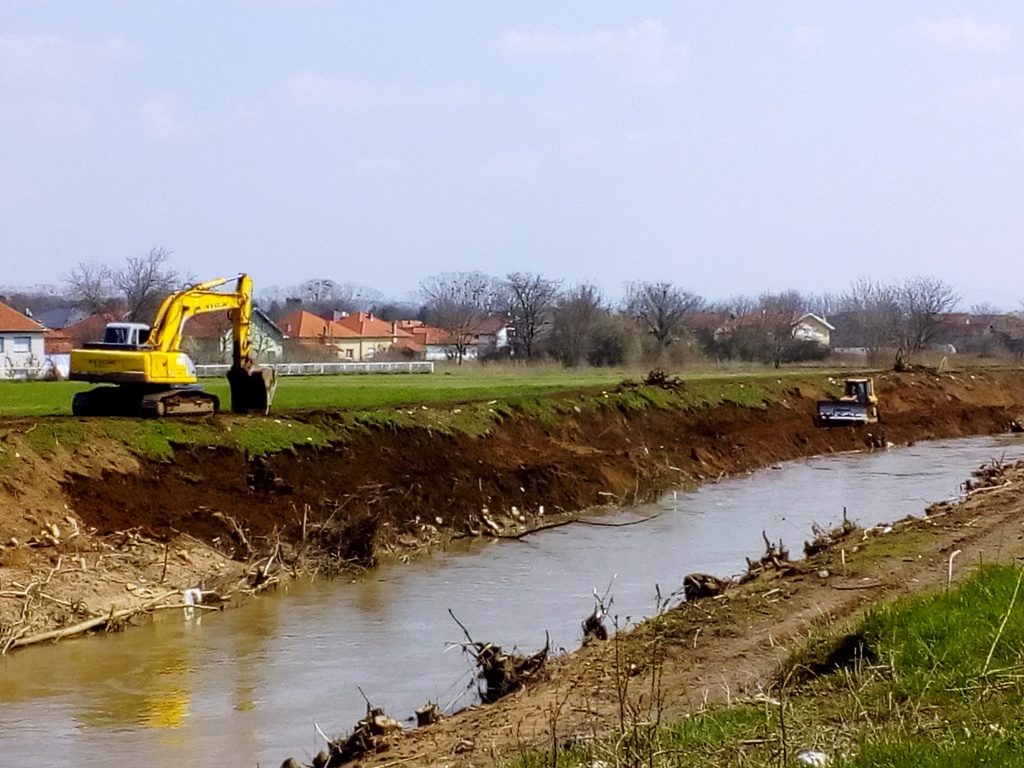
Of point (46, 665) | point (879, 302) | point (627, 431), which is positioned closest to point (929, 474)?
point (627, 431)

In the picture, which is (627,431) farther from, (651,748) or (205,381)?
(651,748)

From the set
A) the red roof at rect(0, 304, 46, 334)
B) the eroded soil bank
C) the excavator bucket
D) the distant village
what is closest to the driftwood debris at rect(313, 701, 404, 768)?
the eroded soil bank

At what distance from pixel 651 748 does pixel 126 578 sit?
42.2ft

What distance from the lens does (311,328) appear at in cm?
10825

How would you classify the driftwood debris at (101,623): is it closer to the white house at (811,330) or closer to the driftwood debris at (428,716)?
the driftwood debris at (428,716)

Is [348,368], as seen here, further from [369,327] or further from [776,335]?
[369,327]

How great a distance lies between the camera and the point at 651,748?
→ 691 centimetres

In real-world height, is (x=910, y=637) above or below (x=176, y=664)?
above

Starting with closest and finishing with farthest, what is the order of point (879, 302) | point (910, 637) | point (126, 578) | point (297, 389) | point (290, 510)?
1. point (910, 637)
2. point (126, 578)
3. point (290, 510)
4. point (297, 389)
5. point (879, 302)

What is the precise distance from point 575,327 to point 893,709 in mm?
81214

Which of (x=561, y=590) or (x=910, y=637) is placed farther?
(x=561, y=590)

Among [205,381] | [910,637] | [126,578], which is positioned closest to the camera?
[910,637]

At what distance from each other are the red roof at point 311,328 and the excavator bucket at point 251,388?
252 feet

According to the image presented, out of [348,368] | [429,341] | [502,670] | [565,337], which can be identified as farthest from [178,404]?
[429,341]
